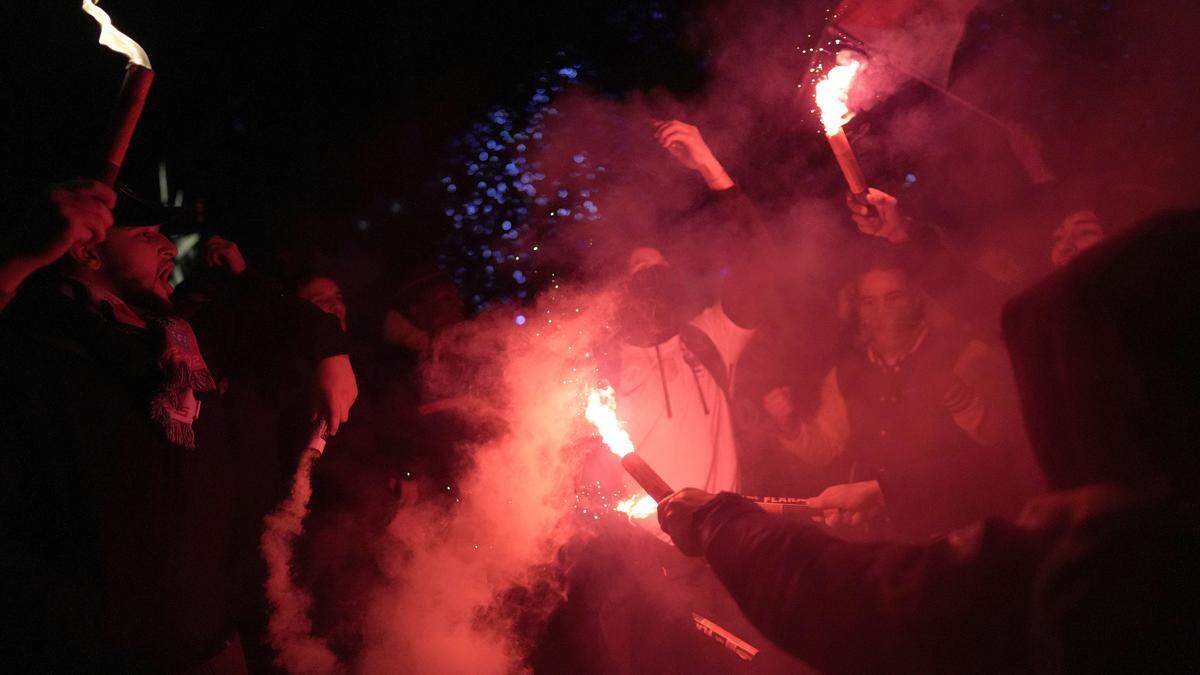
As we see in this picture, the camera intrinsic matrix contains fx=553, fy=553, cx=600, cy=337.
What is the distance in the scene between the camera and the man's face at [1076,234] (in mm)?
3381

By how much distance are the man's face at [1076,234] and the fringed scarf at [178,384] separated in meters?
4.62

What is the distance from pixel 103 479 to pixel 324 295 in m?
1.79

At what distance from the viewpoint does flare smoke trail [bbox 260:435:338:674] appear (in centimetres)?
260

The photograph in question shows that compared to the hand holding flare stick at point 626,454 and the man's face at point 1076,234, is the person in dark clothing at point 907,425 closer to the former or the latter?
the man's face at point 1076,234

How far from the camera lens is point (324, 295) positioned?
3.62m

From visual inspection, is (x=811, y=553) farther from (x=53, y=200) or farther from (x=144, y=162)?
(x=144, y=162)

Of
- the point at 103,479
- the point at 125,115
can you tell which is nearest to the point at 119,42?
the point at 125,115

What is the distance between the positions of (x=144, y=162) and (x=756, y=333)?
494cm

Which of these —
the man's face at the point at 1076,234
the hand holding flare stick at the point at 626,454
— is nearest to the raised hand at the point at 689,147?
the hand holding flare stick at the point at 626,454

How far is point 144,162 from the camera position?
4.32 metres

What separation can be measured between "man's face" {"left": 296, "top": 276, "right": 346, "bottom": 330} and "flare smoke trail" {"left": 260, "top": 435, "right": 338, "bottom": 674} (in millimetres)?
1216

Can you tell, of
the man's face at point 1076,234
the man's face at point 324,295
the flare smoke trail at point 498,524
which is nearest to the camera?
the flare smoke trail at point 498,524

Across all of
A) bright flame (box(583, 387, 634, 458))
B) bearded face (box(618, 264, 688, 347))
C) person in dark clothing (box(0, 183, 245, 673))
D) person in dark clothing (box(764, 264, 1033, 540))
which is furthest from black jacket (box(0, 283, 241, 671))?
person in dark clothing (box(764, 264, 1033, 540))

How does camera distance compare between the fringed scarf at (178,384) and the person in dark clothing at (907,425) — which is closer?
the fringed scarf at (178,384)
